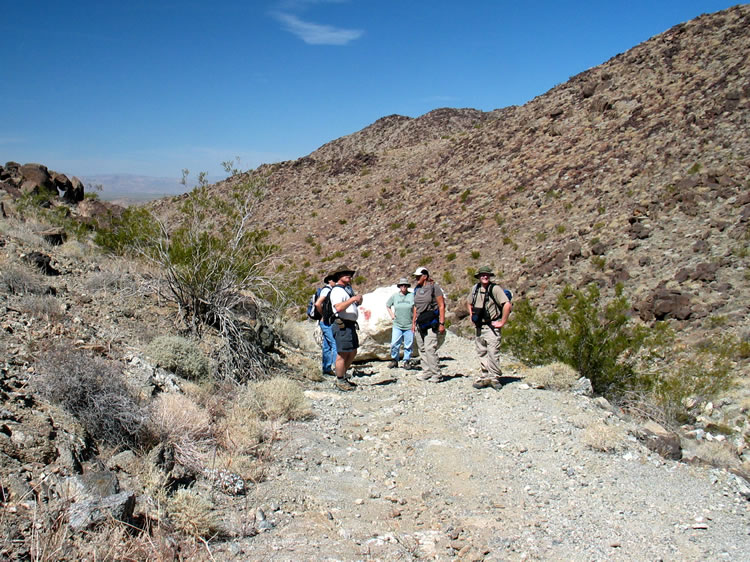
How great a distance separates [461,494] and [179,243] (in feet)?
20.0

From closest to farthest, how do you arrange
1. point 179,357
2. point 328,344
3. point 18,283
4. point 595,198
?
point 179,357, point 18,283, point 328,344, point 595,198

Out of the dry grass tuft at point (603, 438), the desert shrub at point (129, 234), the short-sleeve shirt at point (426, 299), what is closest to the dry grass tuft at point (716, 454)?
the dry grass tuft at point (603, 438)

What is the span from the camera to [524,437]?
21.3 feet

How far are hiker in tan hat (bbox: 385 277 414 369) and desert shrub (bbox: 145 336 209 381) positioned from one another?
11.8 ft

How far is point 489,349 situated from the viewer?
836 centimetres

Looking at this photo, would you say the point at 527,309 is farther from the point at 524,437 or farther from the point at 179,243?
the point at 179,243

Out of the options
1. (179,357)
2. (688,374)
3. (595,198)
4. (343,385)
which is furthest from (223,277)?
(595,198)

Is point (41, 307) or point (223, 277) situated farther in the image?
point (223, 277)

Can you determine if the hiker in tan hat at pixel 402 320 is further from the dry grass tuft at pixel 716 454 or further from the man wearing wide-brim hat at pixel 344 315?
the dry grass tuft at pixel 716 454

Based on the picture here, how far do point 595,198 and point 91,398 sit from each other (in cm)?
1812

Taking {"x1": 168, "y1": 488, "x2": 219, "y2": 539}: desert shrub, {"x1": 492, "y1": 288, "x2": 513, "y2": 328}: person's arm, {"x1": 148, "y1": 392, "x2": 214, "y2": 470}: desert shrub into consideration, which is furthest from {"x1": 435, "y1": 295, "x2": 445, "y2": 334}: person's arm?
{"x1": 168, "y1": 488, "x2": 219, "y2": 539}: desert shrub

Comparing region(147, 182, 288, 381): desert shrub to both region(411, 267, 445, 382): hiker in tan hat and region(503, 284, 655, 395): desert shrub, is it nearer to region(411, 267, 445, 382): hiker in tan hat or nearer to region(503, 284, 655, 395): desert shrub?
region(411, 267, 445, 382): hiker in tan hat

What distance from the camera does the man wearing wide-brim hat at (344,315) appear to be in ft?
25.5

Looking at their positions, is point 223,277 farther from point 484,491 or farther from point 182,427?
point 484,491
